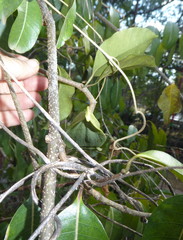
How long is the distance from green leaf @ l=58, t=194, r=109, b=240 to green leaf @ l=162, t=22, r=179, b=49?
2.15 ft

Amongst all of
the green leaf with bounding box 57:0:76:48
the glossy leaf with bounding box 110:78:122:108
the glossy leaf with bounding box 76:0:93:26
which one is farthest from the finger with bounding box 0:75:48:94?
the glossy leaf with bounding box 110:78:122:108

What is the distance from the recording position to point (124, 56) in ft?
1.39

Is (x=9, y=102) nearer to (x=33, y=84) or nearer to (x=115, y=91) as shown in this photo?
(x=33, y=84)

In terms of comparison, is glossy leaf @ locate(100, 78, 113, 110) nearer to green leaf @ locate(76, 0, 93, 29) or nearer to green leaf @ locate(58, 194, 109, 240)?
green leaf @ locate(76, 0, 93, 29)

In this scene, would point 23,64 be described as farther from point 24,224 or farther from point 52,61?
point 24,224

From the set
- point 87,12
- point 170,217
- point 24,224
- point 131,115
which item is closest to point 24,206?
point 24,224

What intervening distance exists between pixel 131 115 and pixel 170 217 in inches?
127

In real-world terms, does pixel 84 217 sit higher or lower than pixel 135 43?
lower

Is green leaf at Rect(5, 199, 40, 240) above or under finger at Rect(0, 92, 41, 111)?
under

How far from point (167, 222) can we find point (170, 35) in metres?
0.66

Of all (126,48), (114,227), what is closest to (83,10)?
(126,48)

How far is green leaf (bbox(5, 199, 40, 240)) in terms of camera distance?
33cm

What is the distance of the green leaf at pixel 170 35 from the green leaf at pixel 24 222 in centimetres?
67

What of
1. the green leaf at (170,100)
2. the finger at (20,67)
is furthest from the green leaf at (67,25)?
the green leaf at (170,100)
